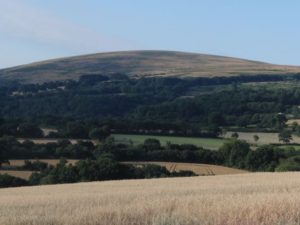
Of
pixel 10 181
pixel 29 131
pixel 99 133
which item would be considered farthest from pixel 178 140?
pixel 10 181

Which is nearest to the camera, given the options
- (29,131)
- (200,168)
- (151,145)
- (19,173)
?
(19,173)

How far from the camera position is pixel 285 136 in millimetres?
77625

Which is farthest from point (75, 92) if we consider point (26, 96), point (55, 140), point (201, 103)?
point (55, 140)

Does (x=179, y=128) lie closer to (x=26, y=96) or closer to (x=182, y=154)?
(x=182, y=154)

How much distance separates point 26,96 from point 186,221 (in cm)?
13172

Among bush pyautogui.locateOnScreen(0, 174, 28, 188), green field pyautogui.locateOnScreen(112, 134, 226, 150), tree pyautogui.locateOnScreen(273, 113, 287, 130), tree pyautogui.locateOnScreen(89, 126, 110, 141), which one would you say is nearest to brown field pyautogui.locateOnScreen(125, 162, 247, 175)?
green field pyautogui.locateOnScreen(112, 134, 226, 150)

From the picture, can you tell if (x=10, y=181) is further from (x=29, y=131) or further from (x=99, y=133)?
(x=29, y=131)

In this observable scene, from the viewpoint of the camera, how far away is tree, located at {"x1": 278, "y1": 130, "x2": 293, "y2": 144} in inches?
3034

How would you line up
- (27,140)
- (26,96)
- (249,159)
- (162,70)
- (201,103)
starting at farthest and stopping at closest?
1. (162,70)
2. (26,96)
3. (201,103)
4. (27,140)
5. (249,159)

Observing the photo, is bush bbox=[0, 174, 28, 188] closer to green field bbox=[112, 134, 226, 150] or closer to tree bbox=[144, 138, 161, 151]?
tree bbox=[144, 138, 161, 151]

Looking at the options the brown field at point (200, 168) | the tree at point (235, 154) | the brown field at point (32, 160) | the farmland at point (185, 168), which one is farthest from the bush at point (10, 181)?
the tree at point (235, 154)

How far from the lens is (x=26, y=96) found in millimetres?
137125

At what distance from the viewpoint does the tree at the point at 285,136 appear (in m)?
77.1

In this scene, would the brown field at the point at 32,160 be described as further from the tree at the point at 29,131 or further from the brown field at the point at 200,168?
the tree at the point at 29,131
